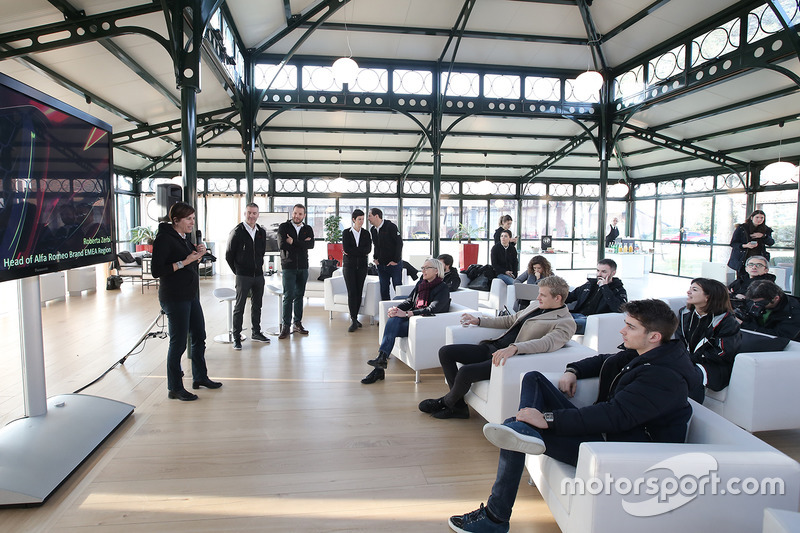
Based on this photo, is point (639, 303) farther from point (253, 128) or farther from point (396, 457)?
point (253, 128)

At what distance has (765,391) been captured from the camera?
2.86 metres

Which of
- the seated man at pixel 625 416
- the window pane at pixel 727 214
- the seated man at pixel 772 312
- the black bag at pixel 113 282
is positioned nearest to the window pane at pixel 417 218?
the black bag at pixel 113 282

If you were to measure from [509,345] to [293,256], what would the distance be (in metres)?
3.49

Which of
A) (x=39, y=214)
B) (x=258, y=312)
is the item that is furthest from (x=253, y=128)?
(x=39, y=214)

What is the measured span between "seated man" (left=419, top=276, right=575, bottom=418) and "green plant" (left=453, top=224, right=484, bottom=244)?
387 inches

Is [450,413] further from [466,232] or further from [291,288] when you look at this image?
[466,232]

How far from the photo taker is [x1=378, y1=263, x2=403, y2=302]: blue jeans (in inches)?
246

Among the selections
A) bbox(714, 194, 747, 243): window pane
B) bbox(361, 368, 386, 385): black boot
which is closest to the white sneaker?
bbox(361, 368, 386, 385): black boot

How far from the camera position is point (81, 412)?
305 cm

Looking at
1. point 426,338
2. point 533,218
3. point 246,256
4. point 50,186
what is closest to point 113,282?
point 246,256

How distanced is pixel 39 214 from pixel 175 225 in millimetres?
1182

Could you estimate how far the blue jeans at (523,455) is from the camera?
77.7 inches

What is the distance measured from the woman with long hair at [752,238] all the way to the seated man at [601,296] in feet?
13.5

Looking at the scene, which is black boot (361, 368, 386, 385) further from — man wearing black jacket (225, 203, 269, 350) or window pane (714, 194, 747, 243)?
window pane (714, 194, 747, 243)
